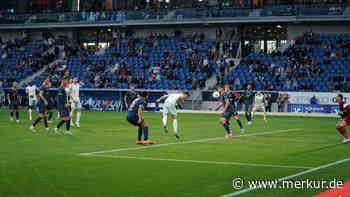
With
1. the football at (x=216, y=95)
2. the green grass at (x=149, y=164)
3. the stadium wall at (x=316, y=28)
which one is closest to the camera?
the green grass at (x=149, y=164)

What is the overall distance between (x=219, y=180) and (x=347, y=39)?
139ft

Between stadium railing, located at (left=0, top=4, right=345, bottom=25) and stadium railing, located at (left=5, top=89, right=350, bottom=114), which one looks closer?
stadium railing, located at (left=5, top=89, right=350, bottom=114)

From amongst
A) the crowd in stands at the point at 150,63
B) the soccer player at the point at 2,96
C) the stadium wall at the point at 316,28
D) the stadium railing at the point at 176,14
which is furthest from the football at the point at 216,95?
the soccer player at the point at 2,96

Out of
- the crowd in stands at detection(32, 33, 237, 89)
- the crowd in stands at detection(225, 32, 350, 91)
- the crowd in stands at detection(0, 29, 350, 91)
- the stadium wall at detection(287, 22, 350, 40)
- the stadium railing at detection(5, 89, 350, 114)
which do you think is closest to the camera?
the stadium railing at detection(5, 89, 350, 114)

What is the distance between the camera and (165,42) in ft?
198

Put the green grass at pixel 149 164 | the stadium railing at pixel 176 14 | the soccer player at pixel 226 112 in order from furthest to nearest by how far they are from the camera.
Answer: the stadium railing at pixel 176 14, the soccer player at pixel 226 112, the green grass at pixel 149 164

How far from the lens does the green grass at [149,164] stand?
40.4 feet

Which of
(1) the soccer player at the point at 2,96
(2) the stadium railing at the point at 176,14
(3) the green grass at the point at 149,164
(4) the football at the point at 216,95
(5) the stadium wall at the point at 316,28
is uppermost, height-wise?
(2) the stadium railing at the point at 176,14

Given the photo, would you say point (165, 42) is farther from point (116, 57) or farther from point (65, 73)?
point (65, 73)

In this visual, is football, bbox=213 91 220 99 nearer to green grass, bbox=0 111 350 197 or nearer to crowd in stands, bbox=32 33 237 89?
crowd in stands, bbox=32 33 237 89

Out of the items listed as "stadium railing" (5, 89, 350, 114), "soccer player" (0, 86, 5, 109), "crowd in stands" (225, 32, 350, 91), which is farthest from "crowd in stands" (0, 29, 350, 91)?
"soccer player" (0, 86, 5, 109)

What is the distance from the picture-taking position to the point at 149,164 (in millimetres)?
16203

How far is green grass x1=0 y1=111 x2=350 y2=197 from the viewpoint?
12.3m

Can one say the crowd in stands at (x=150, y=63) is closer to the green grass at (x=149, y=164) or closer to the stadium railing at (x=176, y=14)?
the stadium railing at (x=176, y=14)
